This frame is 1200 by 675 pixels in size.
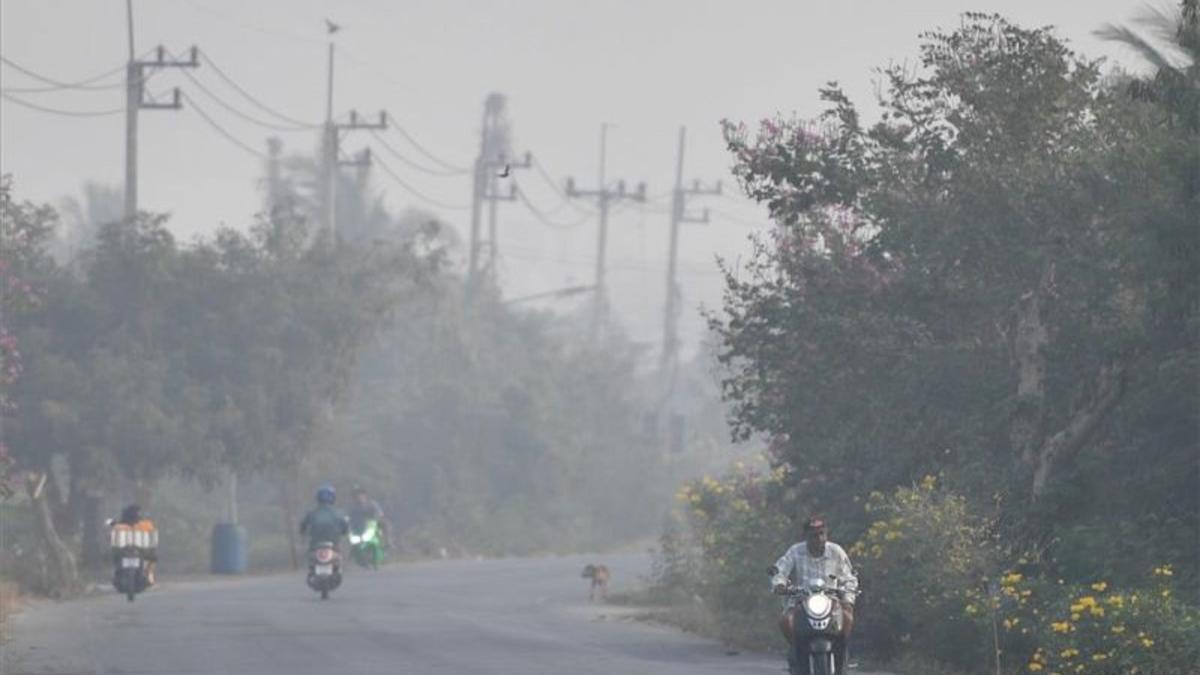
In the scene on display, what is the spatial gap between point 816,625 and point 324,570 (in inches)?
737

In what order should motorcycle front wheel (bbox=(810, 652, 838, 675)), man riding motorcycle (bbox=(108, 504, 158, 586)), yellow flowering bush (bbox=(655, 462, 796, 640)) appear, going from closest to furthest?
motorcycle front wheel (bbox=(810, 652, 838, 675)), yellow flowering bush (bbox=(655, 462, 796, 640)), man riding motorcycle (bbox=(108, 504, 158, 586))

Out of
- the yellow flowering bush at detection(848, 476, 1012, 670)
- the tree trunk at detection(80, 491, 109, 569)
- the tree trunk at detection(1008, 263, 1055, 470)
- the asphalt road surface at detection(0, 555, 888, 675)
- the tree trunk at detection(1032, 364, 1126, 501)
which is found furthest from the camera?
the tree trunk at detection(80, 491, 109, 569)

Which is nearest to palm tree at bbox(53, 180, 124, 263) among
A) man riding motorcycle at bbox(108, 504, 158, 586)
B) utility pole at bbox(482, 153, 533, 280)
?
utility pole at bbox(482, 153, 533, 280)

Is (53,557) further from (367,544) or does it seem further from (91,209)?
(91,209)

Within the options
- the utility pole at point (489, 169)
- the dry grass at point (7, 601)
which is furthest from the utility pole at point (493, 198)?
the dry grass at point (7, 601)

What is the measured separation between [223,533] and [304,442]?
2881 mm

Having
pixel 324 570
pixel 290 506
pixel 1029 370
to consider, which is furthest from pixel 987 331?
pixel 290 506

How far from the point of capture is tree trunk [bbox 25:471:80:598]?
127 feet

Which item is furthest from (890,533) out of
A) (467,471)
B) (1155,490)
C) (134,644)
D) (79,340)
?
(467,471)

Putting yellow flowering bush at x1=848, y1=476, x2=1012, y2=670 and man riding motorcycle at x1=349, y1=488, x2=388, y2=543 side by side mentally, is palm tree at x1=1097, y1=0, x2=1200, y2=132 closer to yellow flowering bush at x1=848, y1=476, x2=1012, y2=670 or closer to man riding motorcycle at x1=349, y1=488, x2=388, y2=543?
yellow flowering bush at x1=848, y1=476, x2=1012, y2=670

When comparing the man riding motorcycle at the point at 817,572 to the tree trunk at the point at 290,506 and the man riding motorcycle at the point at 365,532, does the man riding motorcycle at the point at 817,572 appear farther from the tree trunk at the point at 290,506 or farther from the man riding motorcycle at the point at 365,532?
the tree trunk at the point at 290,506

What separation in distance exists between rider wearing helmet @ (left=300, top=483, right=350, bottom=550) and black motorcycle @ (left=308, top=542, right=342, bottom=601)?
450 millimetres

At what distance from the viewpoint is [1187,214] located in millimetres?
22109

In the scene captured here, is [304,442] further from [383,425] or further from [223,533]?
[383,425]
